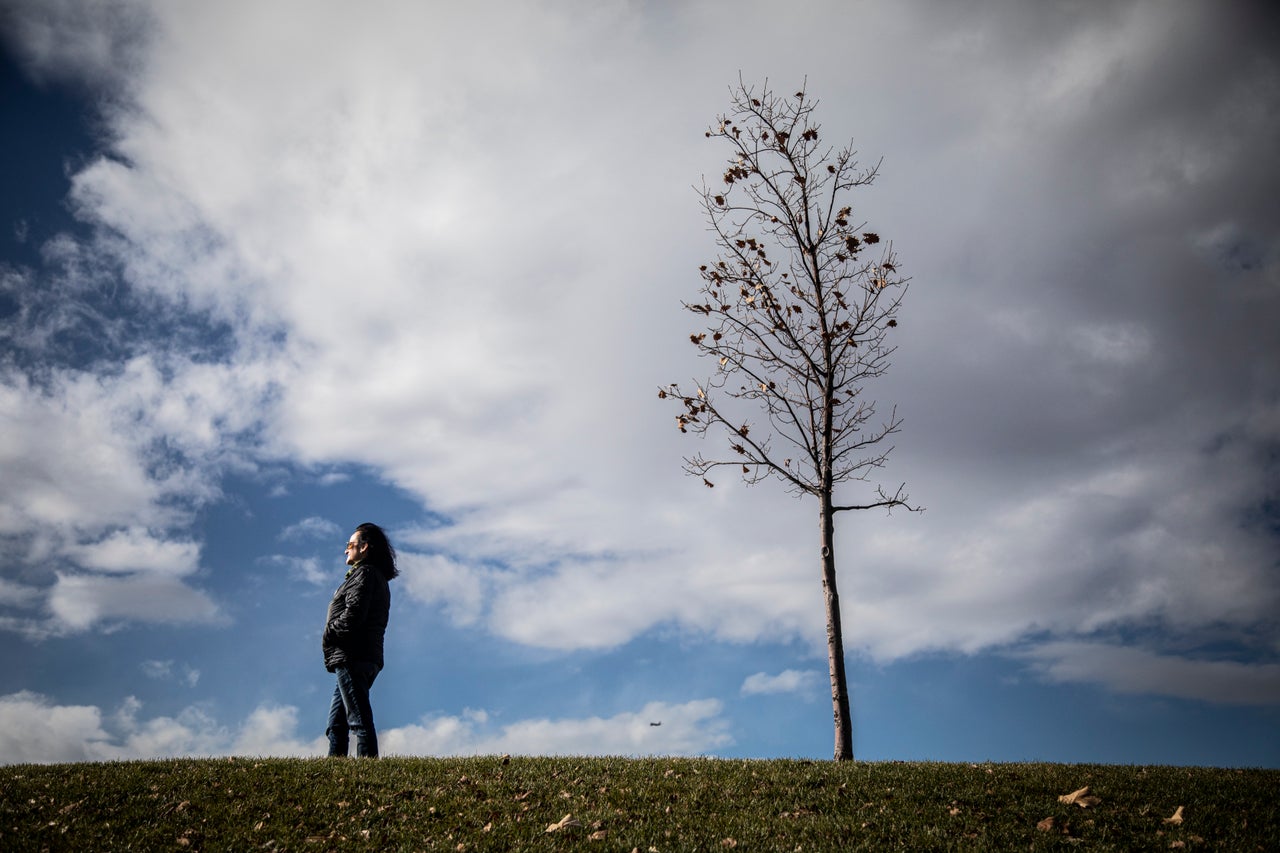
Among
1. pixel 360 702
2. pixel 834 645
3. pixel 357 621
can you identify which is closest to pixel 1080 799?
pixel 834 645

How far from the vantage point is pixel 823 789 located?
11078mm

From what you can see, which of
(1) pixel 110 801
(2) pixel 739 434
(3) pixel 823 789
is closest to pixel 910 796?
(3) pixel 823 789

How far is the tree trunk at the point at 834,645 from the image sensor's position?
571 inches

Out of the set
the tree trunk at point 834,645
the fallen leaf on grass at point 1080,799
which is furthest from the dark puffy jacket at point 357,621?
the fallen leaf on grass at point 1080,799

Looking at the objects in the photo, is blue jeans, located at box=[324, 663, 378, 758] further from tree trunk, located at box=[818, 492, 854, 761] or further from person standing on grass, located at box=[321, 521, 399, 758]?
tree trunk, located at box=[818, 492, 854, 761]

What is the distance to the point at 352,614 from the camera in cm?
1315

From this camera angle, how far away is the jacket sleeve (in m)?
13.1

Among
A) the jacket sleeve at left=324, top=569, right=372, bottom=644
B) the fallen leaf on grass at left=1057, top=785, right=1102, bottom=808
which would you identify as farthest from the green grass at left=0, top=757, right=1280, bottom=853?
the jacket sleeve at left=324, top=569, right=372, bottom=644

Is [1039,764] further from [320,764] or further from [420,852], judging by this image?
[320,764]

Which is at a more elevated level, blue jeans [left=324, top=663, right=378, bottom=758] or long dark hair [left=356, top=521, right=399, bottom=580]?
long dark hair [left=356, top=521, right=399, bottom=580]

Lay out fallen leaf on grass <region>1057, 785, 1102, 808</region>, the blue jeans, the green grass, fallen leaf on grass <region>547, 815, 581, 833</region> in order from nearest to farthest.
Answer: the green grass, fallen leaf on grass <region>547, 815, 581, 833</region>, fallen leaf on grass <region>1057, 785, 1102, 808</region>, the blue jeans

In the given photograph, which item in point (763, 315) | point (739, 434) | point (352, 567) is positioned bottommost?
point (352, 567)

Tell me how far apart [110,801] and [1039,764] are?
14.6 meters

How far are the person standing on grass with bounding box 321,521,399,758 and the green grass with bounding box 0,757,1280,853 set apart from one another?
813 millimetres
